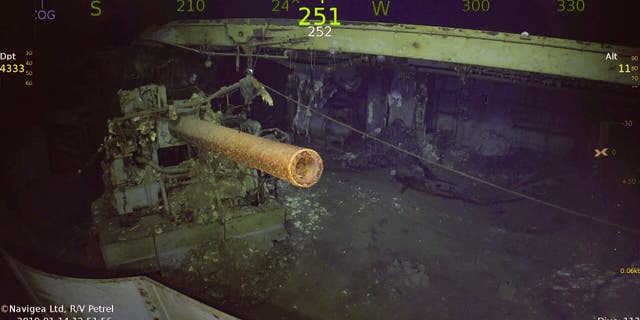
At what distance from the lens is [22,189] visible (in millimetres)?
6855

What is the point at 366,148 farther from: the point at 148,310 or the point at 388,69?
the point at 148,310

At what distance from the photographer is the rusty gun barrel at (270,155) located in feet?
9.04

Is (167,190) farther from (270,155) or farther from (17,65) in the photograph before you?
(17,65)

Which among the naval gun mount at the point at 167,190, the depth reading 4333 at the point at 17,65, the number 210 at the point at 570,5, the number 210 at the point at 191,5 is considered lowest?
the naval gun mount at the point at 167,190

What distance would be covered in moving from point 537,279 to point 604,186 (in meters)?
3.95

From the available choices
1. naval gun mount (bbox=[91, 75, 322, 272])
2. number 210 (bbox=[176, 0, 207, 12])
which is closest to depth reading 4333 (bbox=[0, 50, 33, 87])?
naval gun mount (bbox=[91, 75, 322, 272])

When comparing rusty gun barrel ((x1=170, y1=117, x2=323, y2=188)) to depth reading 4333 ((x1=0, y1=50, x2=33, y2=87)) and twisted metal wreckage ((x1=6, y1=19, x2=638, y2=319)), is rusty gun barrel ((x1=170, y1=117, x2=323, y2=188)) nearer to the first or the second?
twisted metal wreckage ((x1=6, y1=19, x2=638, y2=319))

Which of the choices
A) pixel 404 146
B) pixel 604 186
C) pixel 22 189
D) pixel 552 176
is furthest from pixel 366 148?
pixel 22 189

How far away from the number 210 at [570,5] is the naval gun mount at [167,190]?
7.04 m

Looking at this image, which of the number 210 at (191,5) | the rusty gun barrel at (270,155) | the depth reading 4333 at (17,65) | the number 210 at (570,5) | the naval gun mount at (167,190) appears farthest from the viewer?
the number 210 at (191,5)

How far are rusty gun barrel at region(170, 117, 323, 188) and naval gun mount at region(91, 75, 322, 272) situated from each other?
1040mm

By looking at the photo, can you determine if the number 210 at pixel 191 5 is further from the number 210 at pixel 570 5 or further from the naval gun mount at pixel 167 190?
the number 210 at pixel 570 5

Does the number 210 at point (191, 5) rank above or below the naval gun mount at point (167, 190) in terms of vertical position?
above

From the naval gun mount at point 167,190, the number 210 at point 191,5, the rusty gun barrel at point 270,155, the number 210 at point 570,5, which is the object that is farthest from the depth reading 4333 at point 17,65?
the number 210 at point 570,5
